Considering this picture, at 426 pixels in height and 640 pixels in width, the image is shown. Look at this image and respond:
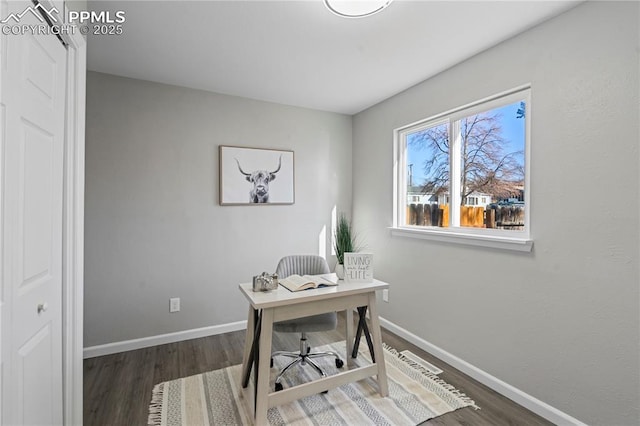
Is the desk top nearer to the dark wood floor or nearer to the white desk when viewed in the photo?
the white desk

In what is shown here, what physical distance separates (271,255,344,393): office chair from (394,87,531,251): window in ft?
3.35

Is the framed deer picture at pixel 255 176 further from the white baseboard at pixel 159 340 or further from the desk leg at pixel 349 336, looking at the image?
the desk leg at pixel 349 336

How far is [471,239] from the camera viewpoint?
91.8 inches

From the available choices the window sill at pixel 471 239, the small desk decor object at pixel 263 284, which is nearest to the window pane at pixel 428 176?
the window sill at pixel 471 239

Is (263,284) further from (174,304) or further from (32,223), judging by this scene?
(174,304)

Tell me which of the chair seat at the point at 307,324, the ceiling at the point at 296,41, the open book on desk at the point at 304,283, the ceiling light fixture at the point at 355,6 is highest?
the ceiling at the point at 296,41

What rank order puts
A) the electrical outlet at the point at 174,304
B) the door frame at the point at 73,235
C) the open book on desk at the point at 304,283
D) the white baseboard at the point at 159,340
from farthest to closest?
the electrical outlet at the point at 174,304
the white baseboard at the point at 159,340
the open book on desk at the point at 304,283
the door frame at the point at 73,235

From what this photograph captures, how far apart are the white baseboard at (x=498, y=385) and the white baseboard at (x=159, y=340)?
175cm

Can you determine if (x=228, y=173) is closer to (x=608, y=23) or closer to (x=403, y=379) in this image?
(x=403, y=379)

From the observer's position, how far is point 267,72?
2613 mm

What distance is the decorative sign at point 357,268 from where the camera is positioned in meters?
2.20

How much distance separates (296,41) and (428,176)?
1659 mm

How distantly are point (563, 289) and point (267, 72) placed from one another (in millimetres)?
2609

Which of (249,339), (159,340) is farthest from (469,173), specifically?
(159,340)
